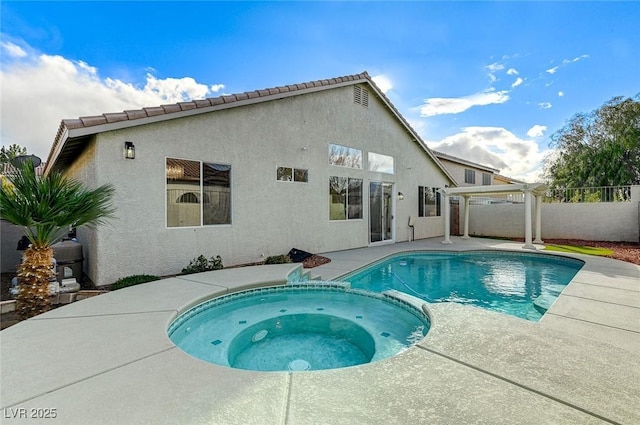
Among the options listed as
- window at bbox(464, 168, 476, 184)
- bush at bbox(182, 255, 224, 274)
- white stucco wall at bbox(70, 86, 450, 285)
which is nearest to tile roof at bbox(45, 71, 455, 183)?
white stucco wall at bbox(70, 86, 450, 285)

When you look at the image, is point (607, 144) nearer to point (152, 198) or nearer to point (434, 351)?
point (434, 351)

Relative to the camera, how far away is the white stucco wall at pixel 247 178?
6742 millimetres

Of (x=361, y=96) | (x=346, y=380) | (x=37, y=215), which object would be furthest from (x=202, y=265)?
(x=361, y=96)

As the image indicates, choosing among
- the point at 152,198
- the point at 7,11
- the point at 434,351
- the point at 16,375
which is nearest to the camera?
the point at 16,375

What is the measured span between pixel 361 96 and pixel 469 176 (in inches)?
610

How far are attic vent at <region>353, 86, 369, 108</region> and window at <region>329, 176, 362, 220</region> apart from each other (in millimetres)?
3628

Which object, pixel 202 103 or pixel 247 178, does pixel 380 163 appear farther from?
pixel 202 103

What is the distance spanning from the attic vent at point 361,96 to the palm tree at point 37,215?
11.0 meters

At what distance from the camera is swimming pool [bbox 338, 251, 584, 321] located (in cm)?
677

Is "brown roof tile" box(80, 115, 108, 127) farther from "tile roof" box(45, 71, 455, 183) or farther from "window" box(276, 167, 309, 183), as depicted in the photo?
"window" box(276, 167, 309, 183)

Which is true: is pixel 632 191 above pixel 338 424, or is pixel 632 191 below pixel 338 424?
above

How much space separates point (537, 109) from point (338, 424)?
2472 cm

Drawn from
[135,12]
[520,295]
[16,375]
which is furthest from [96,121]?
[520,295]

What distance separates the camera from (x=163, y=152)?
729cm
